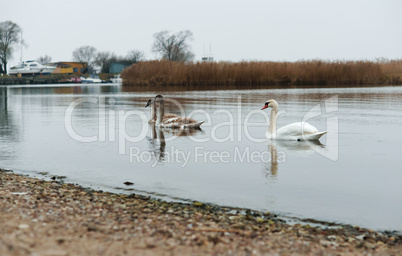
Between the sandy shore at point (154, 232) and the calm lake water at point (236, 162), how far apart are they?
27.3 inches

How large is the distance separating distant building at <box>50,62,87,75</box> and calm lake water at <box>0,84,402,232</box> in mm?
120971

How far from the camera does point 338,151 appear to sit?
1147 cm

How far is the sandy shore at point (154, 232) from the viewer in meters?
4.77

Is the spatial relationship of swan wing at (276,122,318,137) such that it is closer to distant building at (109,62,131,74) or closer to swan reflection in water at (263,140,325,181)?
swan reflection in water at (263,140,325,181)

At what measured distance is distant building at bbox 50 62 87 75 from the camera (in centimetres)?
13438

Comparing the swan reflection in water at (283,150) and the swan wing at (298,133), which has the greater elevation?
the swan wing at (298,133)

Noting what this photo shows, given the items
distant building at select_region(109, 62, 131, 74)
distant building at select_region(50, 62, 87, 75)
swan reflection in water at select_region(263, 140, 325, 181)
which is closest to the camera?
swan reflection in water at select_region(263, 140, 325, 181)

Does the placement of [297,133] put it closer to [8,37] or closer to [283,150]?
[283,150]

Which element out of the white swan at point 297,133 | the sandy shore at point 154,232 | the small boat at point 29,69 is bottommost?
the sandy shore at point 154,232

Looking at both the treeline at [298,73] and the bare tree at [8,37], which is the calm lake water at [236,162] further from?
the bare tree at [8,37]

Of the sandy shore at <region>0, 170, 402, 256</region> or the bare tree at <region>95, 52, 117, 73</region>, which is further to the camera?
the bare tree at <region>95, 52, 117, 73</region>

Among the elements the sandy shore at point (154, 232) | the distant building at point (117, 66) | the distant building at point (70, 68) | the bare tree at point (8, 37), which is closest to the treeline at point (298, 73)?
the sandy shore at point (154, 232)

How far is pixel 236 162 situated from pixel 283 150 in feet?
6.13

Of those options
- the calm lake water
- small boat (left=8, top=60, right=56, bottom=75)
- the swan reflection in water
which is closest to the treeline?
the calm lake water
